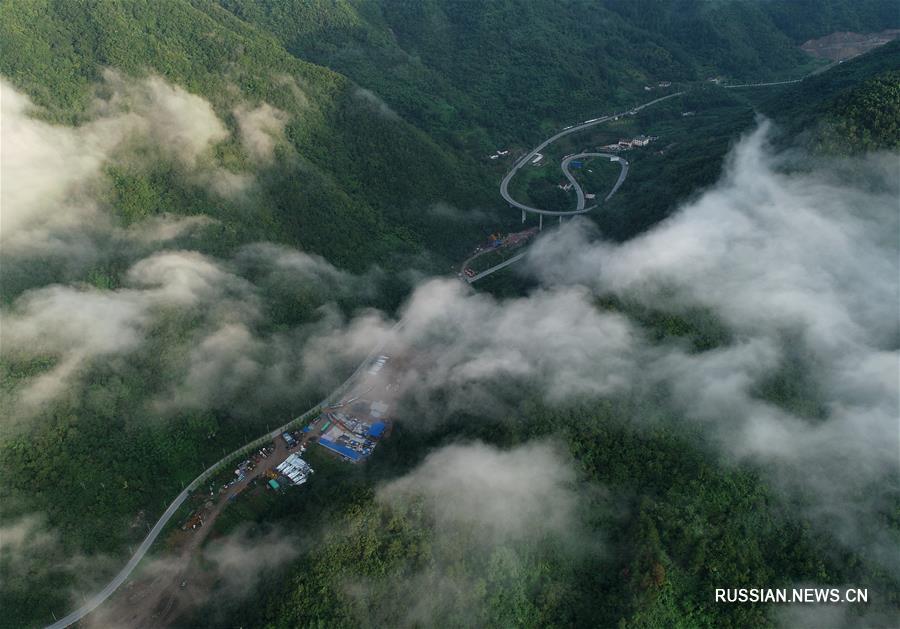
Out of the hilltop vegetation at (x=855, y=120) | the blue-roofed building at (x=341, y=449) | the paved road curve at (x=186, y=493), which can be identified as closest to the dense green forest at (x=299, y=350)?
the hilltop vegetation at (x=855, y=120)

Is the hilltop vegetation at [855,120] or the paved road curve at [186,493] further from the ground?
the hilltop vegetation at [855,120]

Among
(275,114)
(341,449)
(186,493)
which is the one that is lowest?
(341,449)

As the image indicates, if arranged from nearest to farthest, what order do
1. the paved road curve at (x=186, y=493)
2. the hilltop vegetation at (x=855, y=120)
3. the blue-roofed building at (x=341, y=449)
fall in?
the paved road curve at (x=186, y=493) → the blue-roofed building at (x=341, y=449) → the hilltop vegetation at (x=855, y=120)

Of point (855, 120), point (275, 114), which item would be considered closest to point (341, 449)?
point (275, 114)

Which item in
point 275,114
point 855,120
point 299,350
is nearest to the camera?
point 855,120

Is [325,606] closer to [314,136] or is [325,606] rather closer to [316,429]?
[316,429]

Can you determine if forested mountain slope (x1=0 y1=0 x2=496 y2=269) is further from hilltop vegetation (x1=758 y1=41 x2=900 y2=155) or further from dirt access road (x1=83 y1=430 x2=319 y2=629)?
hilltop vegetation (x1=758 y1=41 x2=900 y2=155)

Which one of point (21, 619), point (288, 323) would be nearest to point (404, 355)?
point (288, 323)

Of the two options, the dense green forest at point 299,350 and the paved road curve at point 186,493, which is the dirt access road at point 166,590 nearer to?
the paved road curve at point 186,493

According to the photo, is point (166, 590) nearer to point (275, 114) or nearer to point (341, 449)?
point (341, 449)
